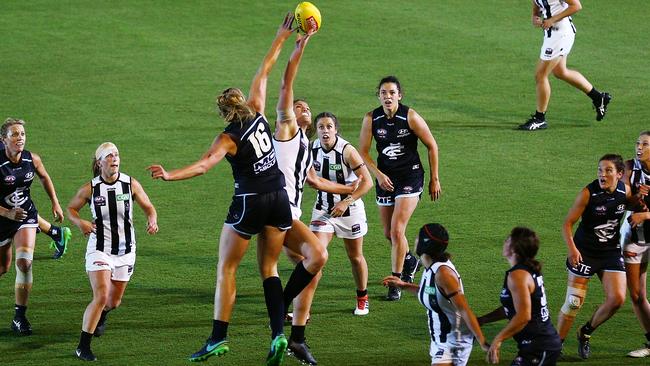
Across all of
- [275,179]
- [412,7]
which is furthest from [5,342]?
[412,7]

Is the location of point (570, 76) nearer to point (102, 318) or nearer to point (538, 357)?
point (102, 318)

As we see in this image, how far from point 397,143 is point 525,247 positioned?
3.85 meters

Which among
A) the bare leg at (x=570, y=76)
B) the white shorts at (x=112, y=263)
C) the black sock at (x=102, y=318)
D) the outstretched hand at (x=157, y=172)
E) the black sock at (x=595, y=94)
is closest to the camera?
the outstretched hand at (x=157, y=172)

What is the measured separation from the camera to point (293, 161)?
10.2 meters

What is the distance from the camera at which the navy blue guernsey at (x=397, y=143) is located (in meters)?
12.1

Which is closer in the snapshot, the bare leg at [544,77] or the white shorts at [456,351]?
the white shorts at [456,351]

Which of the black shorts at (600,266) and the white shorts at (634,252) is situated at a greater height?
the white shorts at (634,252)

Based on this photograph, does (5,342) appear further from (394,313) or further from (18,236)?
(394,313)

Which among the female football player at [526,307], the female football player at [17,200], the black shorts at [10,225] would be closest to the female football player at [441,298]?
the female football player at [526,307]

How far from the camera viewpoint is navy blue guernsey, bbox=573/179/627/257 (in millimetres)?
9898

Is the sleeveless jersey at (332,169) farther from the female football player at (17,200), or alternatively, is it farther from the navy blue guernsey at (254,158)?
the female football player at (17,200)

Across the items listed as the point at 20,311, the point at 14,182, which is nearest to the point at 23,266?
the point at 20,311

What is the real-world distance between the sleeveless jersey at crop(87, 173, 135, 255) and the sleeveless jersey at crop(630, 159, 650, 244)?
450 cm

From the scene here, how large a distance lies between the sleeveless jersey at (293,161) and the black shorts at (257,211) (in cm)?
57
